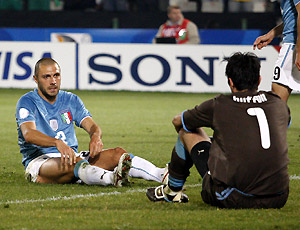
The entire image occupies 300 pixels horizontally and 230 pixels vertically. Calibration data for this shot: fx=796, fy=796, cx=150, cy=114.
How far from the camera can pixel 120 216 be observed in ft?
18.0

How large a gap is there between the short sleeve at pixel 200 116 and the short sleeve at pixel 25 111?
1.89m

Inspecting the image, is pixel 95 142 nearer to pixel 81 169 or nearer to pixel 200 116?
pixel 81 169

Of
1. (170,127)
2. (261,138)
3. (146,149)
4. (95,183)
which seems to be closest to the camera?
(261,138)

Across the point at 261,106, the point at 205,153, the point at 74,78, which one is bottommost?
the point at 74,78

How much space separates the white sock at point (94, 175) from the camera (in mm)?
6750

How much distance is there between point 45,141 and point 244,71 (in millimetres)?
2081

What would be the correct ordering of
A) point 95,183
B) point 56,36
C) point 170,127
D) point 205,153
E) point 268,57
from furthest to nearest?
point 56,36 < point 268,57 < point 170,127 < point 95,183 < point 205,153

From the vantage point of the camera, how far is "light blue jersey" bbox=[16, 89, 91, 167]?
708 cm

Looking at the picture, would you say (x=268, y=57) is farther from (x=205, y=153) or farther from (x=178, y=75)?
(x=205, y=153)

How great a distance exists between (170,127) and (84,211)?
21.5 feet

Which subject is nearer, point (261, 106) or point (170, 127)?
point (261, 106)

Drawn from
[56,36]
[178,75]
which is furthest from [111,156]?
→ [56,36]

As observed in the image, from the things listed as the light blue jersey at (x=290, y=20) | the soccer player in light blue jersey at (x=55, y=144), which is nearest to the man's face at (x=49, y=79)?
the soccer player in light blue jersey at (x=55, y=144)

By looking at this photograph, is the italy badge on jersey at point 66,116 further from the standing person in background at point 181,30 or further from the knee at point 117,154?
the standing person in background at point 181,30
